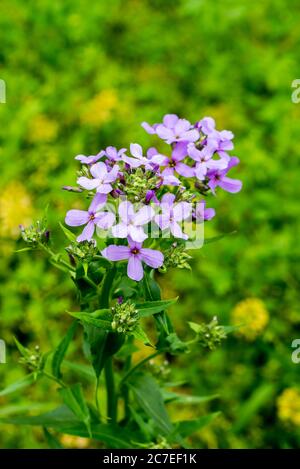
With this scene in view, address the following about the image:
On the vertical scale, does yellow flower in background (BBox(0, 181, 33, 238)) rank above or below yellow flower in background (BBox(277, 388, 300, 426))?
above

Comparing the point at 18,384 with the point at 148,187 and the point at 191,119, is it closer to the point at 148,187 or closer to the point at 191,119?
the point at 148,187

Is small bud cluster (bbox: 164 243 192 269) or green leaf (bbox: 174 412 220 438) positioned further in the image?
green leaf (bbox: 174 412 220 438)

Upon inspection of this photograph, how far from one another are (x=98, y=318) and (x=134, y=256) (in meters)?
0.28

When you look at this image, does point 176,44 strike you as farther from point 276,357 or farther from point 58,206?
point 276,357

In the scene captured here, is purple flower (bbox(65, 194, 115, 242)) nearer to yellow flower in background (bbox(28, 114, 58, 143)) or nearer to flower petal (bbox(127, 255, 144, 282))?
flower petal (bbox(127, 255, 144, 282))

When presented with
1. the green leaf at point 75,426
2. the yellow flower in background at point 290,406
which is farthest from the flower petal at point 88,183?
the yellow flower in background at point 290,406

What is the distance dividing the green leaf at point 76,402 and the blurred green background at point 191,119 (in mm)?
605

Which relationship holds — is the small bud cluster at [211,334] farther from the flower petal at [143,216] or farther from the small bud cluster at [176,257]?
the flower petal at [143,216]

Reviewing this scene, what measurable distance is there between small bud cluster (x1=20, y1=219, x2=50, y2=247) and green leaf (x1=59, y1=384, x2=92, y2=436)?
625mm

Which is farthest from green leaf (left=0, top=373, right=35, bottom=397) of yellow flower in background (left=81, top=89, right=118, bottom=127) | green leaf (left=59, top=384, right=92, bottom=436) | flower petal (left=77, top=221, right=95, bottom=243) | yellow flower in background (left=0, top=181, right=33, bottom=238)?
yellow flower in background (left=81, top=89, right=118, bottom=127)

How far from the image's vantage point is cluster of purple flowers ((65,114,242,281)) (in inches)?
64.6

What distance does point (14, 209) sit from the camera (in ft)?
11.7

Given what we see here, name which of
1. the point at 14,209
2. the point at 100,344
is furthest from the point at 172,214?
the point at 14,209

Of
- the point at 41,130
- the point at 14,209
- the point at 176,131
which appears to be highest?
the point at 41,130
